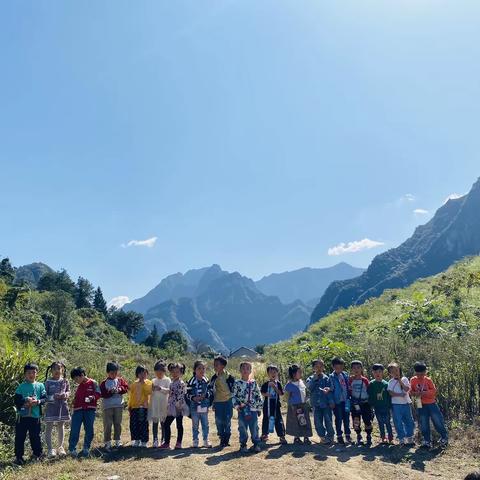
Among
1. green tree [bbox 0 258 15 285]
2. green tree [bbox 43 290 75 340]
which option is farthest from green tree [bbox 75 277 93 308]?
green tree [bbox 43 290 75 340]

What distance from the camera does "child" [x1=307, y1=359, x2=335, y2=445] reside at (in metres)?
7.54

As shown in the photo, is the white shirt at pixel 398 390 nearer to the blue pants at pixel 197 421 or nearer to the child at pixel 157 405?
the blue pants at pixel 197 421

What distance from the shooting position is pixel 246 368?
290 inches

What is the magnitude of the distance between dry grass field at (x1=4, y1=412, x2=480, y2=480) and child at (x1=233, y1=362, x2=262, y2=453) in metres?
0.27

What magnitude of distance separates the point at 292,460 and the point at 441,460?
88.6 inches

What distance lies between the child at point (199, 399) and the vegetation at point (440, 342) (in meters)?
4.57

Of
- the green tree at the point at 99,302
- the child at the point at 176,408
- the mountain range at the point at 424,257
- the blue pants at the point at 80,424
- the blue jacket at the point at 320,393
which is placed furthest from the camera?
the mountain range at the point at 424,257

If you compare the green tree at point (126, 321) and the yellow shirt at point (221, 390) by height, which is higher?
the green tree at point (126, 321)

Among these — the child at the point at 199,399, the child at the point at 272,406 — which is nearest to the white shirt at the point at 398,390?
the child at the point at 272,406

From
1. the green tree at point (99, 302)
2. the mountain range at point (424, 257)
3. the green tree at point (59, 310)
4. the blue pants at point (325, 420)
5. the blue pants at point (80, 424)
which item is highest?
the mountain range at point (424, 257)

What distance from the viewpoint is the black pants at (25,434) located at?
6.67 metres

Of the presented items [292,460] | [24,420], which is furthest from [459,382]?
[24,420]

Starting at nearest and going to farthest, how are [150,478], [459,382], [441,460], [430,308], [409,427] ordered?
[150,478], [441,460], [409,427], [459,382], [430,308]

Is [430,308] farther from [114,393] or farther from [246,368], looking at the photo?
[114,393]
